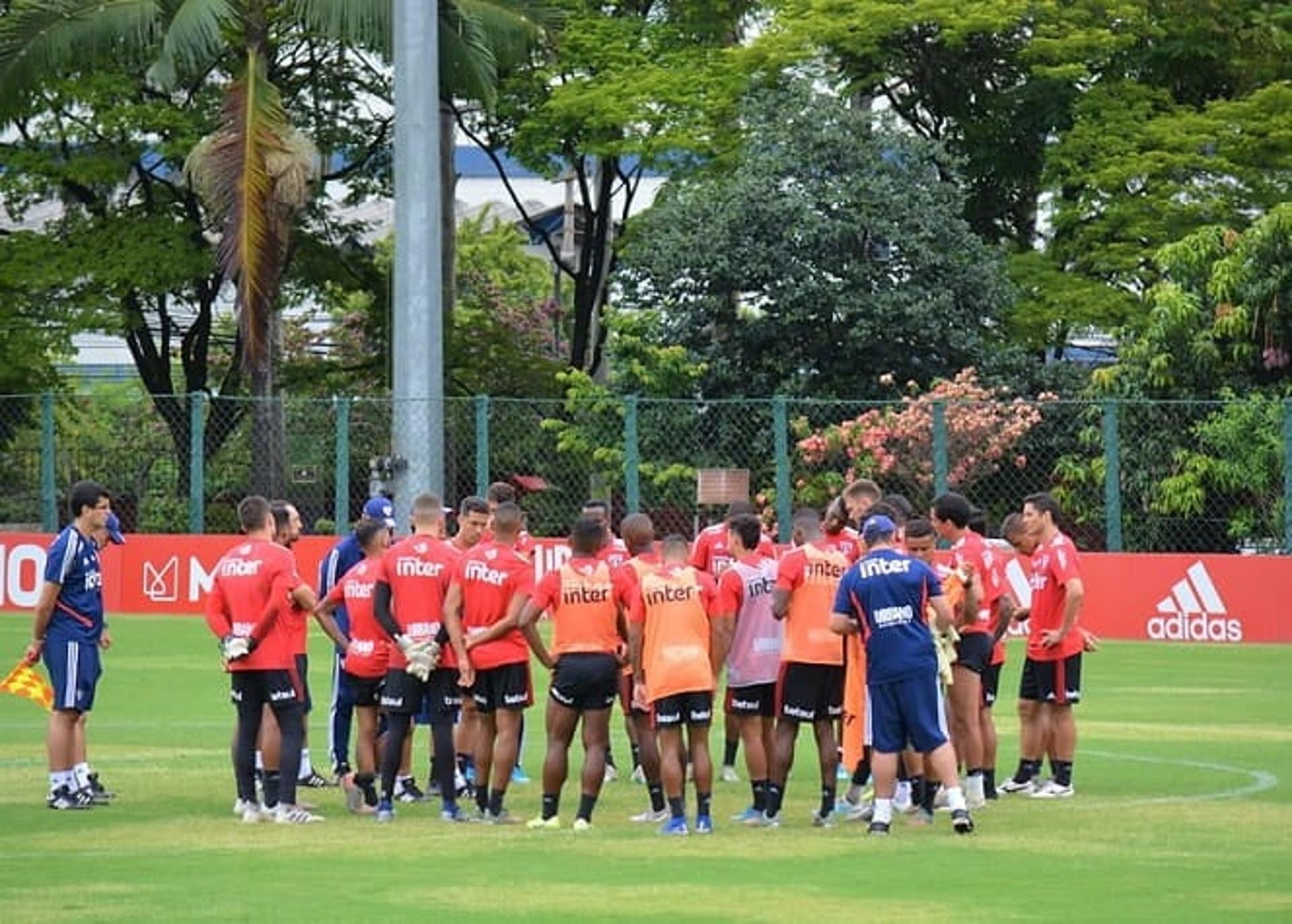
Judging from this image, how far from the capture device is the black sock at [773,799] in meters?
16.3

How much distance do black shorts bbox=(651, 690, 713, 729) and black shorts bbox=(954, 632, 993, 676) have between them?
2.15 m

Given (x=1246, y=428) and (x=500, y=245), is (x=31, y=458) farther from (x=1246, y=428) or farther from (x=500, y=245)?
(x=500, y=245)

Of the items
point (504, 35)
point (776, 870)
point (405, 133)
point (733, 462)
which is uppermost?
point (504, 35)

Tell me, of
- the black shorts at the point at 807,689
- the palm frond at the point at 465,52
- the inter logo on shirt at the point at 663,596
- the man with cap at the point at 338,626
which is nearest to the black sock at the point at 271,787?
the man with cap at the point at 338,626

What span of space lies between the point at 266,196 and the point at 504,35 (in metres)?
4.63

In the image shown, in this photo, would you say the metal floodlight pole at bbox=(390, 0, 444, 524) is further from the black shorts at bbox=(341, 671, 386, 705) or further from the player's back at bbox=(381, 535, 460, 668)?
the player's back at bbox=(381, 535, 460, 668)

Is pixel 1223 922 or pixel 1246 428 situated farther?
pixel 1246 428

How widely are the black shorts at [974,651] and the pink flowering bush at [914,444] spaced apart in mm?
15686

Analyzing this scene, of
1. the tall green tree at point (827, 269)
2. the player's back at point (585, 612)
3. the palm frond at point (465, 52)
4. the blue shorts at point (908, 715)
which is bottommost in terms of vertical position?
the blue shorts at point (908, 715)

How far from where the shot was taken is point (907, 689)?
15555mm

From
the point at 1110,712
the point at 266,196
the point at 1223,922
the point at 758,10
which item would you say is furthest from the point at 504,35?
the point at 1223,922

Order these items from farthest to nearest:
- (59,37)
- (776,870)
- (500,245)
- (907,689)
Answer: (500,245) < (59,37) < (907,689) < (776,870)

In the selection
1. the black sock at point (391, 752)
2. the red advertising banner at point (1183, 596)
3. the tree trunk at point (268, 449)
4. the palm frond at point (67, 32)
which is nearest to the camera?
the black sock at point (391, 752)

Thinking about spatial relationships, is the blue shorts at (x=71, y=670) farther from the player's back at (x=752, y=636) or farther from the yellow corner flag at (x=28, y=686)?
the player's back at (x=752, y=636)
